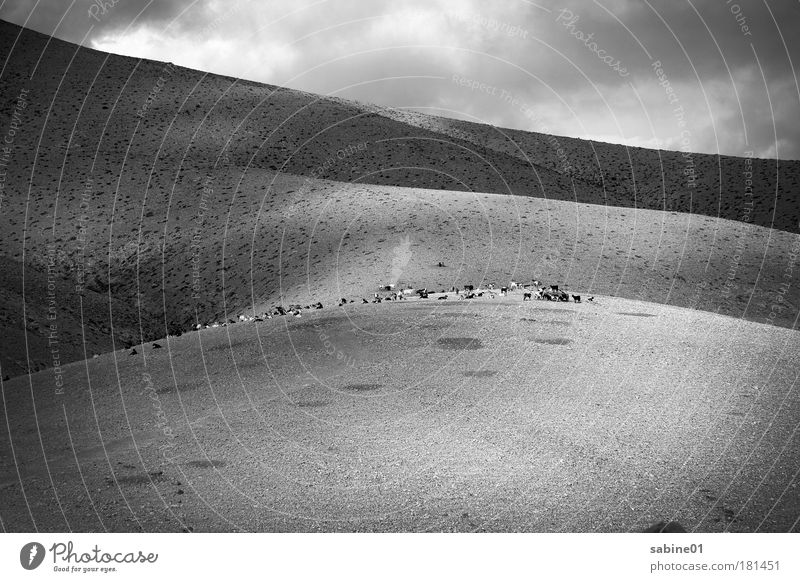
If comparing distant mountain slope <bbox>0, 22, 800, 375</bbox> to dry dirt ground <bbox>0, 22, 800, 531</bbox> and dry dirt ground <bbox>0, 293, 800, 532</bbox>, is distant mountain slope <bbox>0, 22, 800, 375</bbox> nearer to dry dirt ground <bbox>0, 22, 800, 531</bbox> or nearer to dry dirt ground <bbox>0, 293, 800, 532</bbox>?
dry dirt ground <bbox>0, 22, 800, 531</bbox>

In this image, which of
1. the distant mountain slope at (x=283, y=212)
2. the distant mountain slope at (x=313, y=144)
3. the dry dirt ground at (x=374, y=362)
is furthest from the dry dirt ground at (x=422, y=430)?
the distant mountain slope at (x=313, y=144)

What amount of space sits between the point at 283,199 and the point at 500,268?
2186 cm

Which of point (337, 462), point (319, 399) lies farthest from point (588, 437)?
point (319, 399)

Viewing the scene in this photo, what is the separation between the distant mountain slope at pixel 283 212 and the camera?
36844 millimetres

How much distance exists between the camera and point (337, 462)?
42.8ft

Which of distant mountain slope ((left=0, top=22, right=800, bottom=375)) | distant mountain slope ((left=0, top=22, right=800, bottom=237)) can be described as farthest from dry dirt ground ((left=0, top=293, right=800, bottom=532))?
distant mountain slope ((left=0, top=22, right=800, bottom=237))

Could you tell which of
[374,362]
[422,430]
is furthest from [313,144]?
[422,430]

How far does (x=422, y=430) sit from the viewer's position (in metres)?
14.4

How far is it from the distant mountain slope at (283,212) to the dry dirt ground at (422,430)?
378 inches

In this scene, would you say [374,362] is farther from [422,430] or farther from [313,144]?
[313,144]

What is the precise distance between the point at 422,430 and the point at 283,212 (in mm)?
37071

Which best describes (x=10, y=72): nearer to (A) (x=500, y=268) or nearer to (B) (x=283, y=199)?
(B) (x=283, y=199)

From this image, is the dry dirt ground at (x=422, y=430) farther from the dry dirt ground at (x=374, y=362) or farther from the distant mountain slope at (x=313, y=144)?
the distant mountain slope at (x=313, y=144)

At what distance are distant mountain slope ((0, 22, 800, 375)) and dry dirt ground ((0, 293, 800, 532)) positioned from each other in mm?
9612
